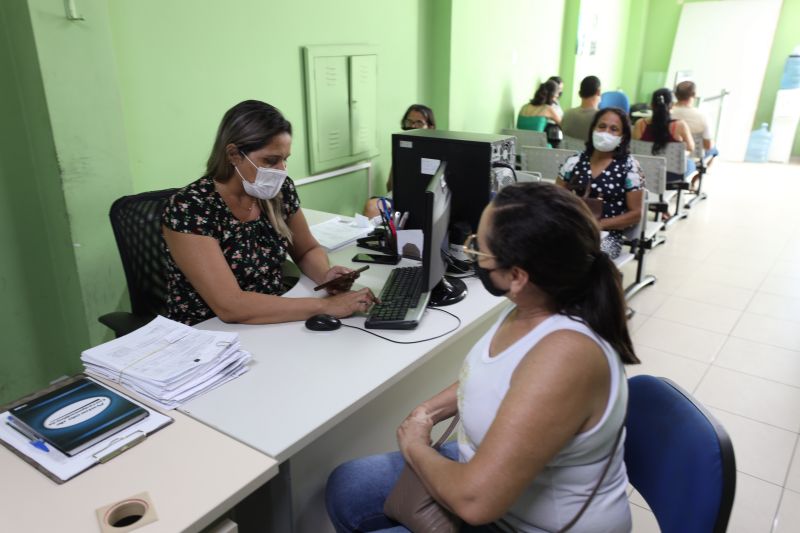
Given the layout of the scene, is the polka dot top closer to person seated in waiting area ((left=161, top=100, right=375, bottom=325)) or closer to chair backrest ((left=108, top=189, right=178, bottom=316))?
person seated in waiting area ((left=161, top=100, right=375, bottom=325))

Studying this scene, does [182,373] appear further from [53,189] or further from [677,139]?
[677,139]

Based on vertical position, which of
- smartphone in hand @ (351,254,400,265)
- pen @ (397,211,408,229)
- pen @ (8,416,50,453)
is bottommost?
pen @ (8,416,50,453)

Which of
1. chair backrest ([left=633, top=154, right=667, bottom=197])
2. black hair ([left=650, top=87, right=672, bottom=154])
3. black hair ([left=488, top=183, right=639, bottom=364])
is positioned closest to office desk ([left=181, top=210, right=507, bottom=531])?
black hair ([left=488, top=183, right=639, bottom=364])

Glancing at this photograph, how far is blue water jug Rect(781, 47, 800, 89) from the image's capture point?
7.20m

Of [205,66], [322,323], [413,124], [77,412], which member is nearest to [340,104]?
[413,124]

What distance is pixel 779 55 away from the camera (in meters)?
7.57

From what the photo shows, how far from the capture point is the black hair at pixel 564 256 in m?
0.95

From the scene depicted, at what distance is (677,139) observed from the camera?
471cm

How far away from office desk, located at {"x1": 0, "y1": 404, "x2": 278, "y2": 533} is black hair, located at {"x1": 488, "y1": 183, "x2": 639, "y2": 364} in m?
0.61

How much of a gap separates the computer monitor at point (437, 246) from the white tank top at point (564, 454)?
0.49 metres

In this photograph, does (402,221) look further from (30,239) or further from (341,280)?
(30,239)

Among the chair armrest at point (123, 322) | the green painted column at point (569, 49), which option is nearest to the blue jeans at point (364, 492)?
the chair armrest at point (123, 322)

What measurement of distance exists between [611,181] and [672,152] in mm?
1982

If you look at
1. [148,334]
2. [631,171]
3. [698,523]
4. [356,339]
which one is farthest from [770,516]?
[148,334]
